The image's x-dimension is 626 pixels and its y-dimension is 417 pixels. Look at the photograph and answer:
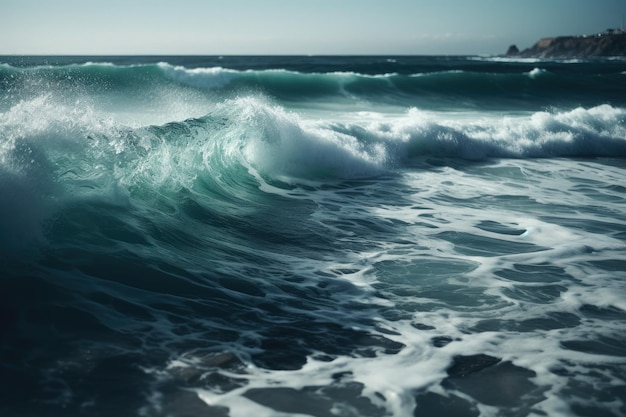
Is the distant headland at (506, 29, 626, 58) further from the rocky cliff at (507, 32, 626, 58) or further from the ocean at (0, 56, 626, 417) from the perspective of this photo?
the ocean at (0, 56, 626, 417)

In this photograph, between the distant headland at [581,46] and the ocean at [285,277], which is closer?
the ocean at [285,277]

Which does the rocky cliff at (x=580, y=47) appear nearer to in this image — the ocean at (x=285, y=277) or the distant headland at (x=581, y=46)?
the distant headland at (x=581, y=46)

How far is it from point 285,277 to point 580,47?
118 m

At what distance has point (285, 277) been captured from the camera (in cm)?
521

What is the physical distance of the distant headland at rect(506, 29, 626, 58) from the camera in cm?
9906

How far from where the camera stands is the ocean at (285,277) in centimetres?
329

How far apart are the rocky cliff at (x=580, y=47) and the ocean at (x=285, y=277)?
103017mm

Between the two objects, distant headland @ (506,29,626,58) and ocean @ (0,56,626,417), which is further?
distant headland @ (506,29,626,58)

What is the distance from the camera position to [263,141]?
410 inches

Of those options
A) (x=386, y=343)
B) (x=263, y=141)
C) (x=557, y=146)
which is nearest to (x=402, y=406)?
(x=386, y=343)

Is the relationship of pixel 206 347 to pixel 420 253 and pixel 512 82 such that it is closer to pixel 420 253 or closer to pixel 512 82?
pixel 420 253

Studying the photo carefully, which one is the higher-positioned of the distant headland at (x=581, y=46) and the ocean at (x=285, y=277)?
the distant headland at (x=581, y=46)

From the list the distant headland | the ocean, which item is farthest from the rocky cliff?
the ocean

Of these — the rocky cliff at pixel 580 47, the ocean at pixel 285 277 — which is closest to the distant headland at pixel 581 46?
the rocky cliff at pixel 580 47
